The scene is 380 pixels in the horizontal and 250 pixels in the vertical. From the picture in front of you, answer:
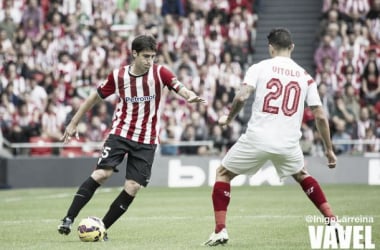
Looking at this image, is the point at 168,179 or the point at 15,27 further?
the point at 15,27

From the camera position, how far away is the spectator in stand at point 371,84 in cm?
2394

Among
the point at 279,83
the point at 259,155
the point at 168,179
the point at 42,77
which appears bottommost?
the point at 168,179

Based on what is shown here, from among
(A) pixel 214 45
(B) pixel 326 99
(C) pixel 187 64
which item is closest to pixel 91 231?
(B) pixel 326 99

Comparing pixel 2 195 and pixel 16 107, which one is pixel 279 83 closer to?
pixel 2 195

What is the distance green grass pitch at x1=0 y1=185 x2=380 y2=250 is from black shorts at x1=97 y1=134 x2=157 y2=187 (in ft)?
2.40

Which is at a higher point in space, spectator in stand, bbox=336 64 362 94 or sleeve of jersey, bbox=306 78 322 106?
sleeve of jersey, bbox=306 78 322 106

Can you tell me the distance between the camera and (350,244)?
33.5 ft

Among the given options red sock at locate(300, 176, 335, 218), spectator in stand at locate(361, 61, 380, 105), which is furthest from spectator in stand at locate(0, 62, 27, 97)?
red sock at locate(300, 176, 335, 218)

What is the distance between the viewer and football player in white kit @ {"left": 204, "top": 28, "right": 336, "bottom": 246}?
1033cm

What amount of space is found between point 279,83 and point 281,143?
62cm

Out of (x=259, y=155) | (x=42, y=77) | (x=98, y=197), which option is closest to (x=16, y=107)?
(x=42, y=77)

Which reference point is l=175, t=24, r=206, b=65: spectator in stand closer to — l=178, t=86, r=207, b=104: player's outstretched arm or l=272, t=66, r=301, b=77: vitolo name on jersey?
l=178, t=86, r=207, b=104: player's outstretched arm

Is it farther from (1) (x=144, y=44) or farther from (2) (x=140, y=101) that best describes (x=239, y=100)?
(2) (x=140, y=101)

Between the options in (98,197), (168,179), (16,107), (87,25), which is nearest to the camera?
(98,197)
